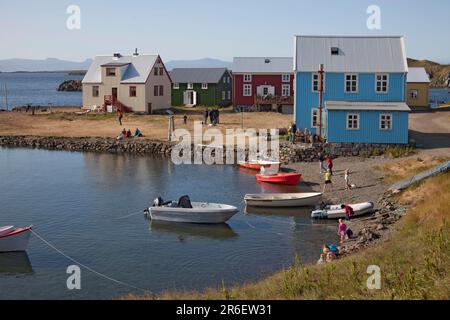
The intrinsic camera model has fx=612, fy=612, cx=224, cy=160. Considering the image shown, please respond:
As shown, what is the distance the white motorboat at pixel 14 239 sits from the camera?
23.5 metres

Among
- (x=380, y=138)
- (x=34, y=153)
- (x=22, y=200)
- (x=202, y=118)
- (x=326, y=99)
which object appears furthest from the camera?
(x=202, y=118)

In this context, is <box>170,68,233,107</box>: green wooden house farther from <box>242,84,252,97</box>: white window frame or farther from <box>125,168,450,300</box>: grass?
<box>125,168,450,300</box>: grass

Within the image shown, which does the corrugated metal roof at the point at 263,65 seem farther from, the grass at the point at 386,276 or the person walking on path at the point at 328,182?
the grass at the point at 386,276

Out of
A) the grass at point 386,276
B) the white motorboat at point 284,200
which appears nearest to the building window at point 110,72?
the white motorboat at point 284,200

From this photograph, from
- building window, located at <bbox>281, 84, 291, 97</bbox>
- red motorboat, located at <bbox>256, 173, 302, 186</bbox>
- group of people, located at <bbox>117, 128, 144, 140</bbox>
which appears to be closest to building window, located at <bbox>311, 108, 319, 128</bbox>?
red motorboat, located at <bbox>256, 173, 302, 186</bbox>

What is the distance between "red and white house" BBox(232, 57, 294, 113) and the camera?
67.8m

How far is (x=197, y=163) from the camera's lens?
148 ft

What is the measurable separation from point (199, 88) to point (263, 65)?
879cm

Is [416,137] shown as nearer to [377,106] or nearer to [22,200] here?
[377,106]

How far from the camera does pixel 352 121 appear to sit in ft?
134

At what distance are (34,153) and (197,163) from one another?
1440 centimetres

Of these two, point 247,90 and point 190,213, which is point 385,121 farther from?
point 247,90

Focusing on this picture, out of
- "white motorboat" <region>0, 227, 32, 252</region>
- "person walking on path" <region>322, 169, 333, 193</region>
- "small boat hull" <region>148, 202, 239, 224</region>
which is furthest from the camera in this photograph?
"person walking on path" <region>322, 169, 333, 193</region>

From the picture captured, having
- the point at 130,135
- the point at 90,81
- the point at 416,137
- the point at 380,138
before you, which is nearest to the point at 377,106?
the point at 380,138
